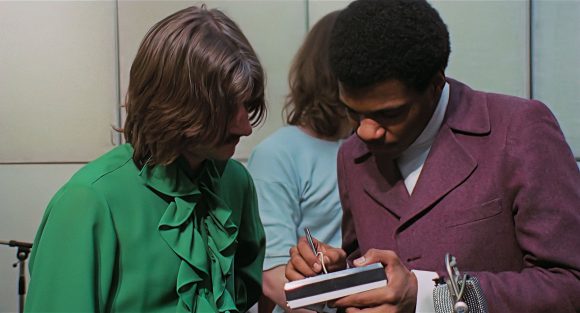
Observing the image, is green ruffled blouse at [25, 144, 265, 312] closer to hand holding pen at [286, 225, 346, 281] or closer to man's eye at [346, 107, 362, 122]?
hand holding pen at [286, 225, 346, 281]

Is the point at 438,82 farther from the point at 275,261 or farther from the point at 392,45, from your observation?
the point at 275,261

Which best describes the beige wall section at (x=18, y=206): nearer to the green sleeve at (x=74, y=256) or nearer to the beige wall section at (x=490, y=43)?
the beige wall section at (x=490, y=43)

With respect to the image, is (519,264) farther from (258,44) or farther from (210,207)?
(258,44)

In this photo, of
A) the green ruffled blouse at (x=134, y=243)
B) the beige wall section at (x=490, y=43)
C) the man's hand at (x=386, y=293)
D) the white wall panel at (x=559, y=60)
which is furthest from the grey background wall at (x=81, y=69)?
the man's hand at (x=386, y=293)

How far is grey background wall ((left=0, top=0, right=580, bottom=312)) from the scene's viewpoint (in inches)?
116

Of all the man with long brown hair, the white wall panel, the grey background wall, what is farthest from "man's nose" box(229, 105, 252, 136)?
the grey background wall

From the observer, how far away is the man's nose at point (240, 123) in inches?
42.8

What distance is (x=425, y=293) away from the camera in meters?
1.04

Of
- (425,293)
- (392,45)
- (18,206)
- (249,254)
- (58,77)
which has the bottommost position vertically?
(18,206)

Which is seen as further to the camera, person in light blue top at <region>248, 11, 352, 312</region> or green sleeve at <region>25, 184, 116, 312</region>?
person in light blue top at <region>248, 11, 352, 312</region>

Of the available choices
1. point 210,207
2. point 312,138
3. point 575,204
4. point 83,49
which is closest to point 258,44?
point 83,49

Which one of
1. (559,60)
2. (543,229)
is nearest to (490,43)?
(559,60)

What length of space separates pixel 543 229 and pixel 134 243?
0.58 metres

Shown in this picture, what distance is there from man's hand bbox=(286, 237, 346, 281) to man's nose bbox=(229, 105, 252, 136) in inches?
7.8
